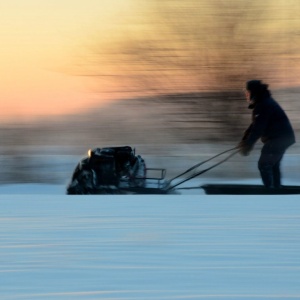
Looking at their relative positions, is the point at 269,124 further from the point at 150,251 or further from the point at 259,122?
the point at 150,251

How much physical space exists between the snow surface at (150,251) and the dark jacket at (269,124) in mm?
1542

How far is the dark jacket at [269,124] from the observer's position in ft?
31.1

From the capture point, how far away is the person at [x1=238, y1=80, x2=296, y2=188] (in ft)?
31.1

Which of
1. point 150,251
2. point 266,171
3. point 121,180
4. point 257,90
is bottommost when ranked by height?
point 150,251

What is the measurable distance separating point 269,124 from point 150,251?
490 centimetres

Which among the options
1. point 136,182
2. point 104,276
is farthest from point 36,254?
point 136,182

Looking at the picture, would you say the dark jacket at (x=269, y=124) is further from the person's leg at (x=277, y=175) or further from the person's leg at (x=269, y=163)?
the person's leg at (x=277, y=175)

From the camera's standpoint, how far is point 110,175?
31.4 feet

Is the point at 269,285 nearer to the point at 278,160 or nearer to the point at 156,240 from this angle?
the point at 156,240

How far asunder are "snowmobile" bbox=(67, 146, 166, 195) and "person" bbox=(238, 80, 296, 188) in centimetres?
112

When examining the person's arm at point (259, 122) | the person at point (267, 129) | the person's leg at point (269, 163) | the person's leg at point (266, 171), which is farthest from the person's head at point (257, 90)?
the person's leg at point (266, 171)

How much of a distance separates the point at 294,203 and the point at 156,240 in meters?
2.95

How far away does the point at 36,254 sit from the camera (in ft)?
15.9

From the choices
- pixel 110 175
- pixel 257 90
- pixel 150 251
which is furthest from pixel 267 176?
pixel 150 251
